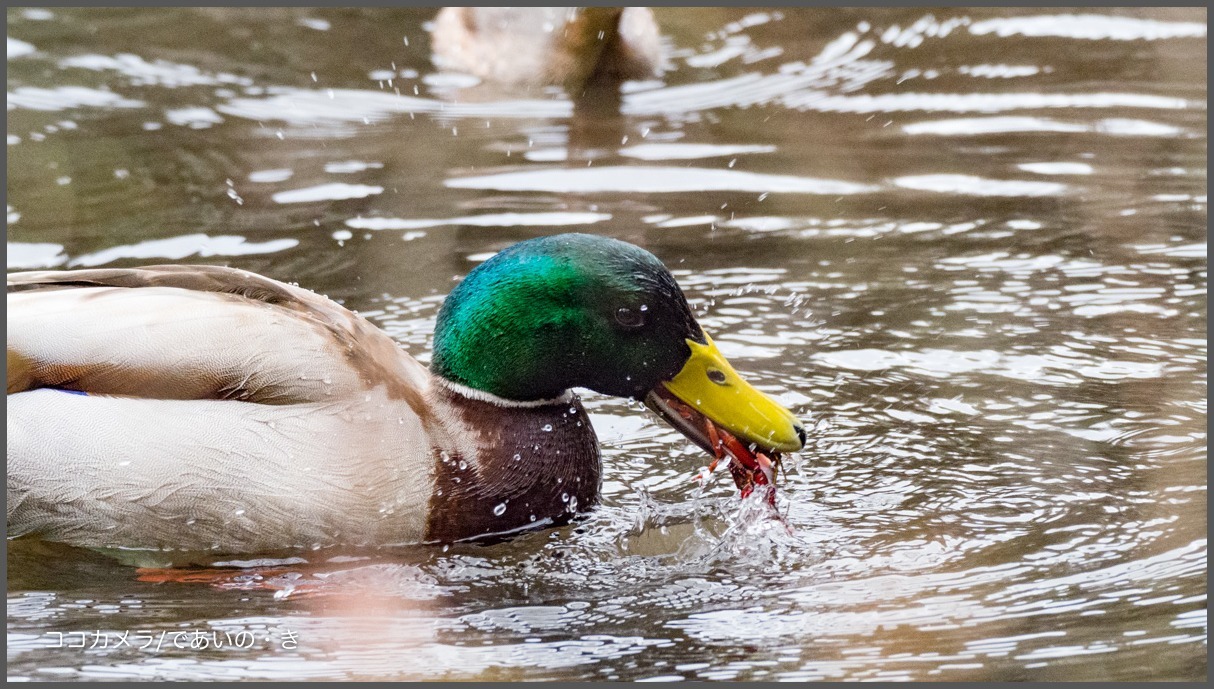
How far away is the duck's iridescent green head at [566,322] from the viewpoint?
4930mm

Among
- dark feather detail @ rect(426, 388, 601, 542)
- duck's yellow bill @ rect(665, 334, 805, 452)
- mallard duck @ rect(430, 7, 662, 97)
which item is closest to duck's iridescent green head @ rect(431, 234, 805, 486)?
duck's yellow bill @ rect(665, 334, 805, 452)

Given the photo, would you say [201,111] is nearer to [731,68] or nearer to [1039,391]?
[731,68]

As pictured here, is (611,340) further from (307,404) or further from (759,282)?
(759,282)

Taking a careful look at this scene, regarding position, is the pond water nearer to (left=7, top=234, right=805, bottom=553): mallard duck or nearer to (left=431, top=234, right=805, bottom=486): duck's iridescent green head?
(left=7, top=234, right=805, bottom=553): mallard duck

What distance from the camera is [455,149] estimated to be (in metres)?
A: 8.90

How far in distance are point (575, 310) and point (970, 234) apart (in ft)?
10.4

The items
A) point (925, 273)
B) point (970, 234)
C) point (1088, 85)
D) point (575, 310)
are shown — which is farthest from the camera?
point (1088, 85)

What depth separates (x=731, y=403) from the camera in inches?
193

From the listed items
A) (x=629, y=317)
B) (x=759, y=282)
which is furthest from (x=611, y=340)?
(x=759, y=282)

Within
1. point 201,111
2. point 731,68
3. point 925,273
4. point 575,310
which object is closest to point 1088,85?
point 731,68

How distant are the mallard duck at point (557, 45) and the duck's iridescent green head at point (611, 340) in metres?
5.04

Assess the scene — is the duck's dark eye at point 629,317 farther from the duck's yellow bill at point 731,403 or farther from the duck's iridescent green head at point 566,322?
the duck's yellow bill at point 731,403

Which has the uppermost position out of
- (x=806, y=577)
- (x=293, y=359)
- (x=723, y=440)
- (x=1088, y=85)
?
(x=1088, y=85)

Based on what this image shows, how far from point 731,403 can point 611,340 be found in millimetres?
415
